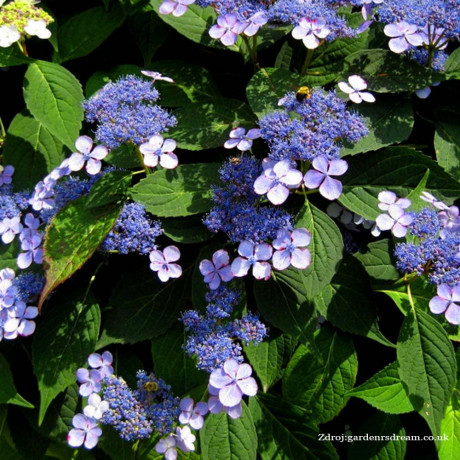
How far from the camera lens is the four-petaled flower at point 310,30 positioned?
181 centimetres

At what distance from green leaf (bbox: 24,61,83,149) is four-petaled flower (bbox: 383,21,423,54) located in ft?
3.20

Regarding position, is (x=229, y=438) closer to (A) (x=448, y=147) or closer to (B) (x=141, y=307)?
(B) (x=141, y=307)

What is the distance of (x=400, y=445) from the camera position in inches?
77.1

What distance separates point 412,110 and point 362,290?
1.99 feet

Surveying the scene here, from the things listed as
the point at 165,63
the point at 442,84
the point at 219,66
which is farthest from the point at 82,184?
the point at 442,84

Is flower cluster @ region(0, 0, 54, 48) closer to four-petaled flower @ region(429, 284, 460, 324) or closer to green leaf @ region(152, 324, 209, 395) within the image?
green leaf @ region(152, 324, 209, 395)

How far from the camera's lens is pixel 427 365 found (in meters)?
1.62

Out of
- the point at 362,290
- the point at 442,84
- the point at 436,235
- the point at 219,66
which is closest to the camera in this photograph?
the point at 436,235

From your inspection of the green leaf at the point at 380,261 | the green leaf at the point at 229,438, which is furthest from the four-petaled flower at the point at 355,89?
the green leaf at the point at 229,438

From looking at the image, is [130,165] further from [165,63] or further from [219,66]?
[219,66]

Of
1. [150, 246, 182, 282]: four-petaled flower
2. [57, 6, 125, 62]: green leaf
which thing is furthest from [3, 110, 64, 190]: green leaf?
[150, 246, 182, 282]: four-petaled flower

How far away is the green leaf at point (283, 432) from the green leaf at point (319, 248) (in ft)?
1.41

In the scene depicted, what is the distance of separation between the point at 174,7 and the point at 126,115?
472mm

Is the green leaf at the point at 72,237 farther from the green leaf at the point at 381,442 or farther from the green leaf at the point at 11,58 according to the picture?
the green leaf at the point at 381,442
